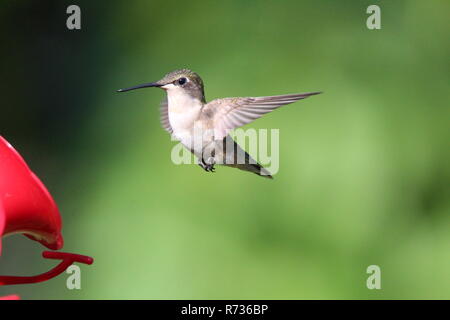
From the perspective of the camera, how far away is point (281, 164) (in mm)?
3258

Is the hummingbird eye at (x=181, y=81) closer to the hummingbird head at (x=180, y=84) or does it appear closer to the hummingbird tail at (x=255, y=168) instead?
the hummingbird head at (x=180, y=84)

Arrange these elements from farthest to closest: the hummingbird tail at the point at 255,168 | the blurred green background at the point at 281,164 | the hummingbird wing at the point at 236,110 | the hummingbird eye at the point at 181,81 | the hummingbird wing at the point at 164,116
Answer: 1. the blurred green background at the point at 281,164
2. the hummingbird wing at the point at 164,116
3. the hummingbird tail at the point at 255,168
4. the hummingbird eye at the point at 181,81
5. the hummingbird wing at the point at 236,110

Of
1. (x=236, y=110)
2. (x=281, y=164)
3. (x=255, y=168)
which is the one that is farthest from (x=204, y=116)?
(x=281, y=164)

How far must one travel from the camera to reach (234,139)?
234 centimetres

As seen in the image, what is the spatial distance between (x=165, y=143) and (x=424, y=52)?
1281 millimetres

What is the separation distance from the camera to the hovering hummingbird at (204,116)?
224 centimetres

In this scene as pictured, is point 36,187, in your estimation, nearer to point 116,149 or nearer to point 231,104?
point 231,104

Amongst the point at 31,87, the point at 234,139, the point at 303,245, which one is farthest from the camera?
the point at 31,87

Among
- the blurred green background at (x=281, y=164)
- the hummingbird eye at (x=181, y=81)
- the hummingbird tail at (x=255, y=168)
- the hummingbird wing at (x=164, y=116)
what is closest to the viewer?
the hummingbird eye at (x=181, y=81)

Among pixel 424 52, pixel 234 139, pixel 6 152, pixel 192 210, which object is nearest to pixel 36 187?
pixel 6 152

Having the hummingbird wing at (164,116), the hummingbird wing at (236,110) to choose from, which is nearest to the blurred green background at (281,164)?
the hummingbird wing at (164,116)

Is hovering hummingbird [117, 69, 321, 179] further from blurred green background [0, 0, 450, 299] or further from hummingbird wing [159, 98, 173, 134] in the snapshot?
blurred green background [0, 0, 450, 299]

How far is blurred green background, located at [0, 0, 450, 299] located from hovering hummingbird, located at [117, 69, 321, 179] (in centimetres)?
91

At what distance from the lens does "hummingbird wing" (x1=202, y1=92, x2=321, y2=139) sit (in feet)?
7.18
